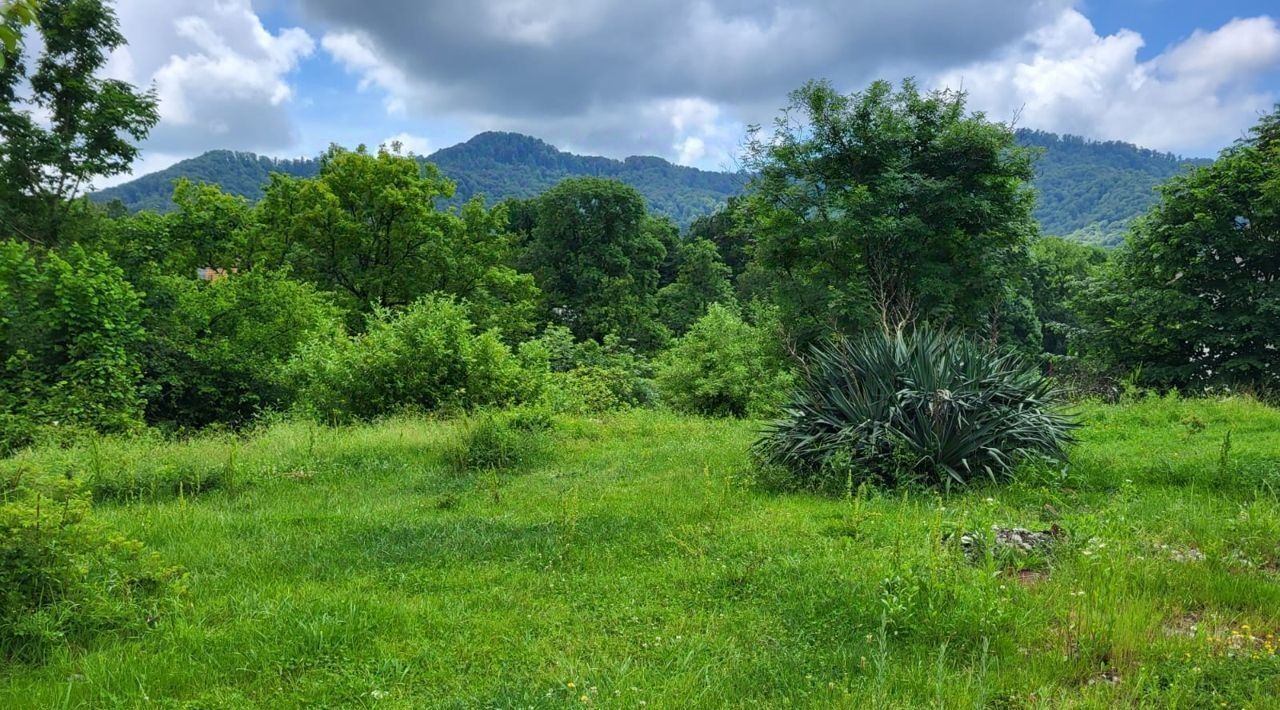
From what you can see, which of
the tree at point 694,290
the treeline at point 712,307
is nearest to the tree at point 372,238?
the treeline at point 712,307

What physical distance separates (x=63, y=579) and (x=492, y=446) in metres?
5.35

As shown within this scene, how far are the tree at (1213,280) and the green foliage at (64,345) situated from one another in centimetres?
2430

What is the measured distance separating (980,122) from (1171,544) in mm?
13535

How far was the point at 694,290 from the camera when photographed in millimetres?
39906

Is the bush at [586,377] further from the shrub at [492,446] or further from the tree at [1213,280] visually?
the tree at [1213,280]

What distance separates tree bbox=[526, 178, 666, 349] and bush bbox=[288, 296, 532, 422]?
21.0 metres

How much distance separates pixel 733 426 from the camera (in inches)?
489

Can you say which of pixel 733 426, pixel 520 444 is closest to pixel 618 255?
pixel 733 426

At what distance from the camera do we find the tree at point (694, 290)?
128 feet

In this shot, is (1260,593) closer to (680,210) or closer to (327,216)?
(327,216)

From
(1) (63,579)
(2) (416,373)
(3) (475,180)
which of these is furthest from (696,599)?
(3) (475,180)

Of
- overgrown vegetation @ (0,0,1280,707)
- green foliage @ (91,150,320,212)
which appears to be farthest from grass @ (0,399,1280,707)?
green foliage @ (91,150,320,212)

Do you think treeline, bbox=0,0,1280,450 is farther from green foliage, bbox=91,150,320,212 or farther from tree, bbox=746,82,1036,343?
green foliage, bbox=91,150,320,212

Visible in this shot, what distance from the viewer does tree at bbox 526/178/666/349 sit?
36.3m
